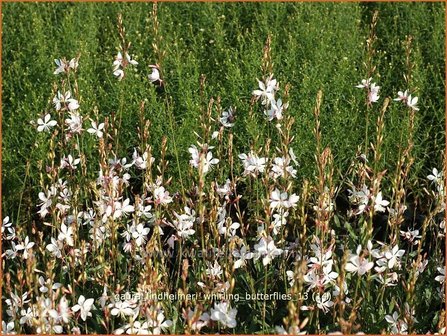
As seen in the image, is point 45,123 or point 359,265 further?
point 45,123

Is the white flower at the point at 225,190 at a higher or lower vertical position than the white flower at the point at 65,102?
lower

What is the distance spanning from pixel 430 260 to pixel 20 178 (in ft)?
7.09

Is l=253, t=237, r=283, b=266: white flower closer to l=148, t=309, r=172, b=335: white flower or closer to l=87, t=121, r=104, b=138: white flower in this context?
l=148, t=309, r=172, b=335: white flower

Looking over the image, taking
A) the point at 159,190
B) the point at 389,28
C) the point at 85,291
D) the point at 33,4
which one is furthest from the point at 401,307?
the point at 33,4

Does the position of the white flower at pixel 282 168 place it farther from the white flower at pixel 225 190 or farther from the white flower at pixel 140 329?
the white flower at pixel 140 329

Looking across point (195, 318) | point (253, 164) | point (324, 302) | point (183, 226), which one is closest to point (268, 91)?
point (253, 164)

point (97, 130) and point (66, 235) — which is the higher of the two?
point (97, 130)

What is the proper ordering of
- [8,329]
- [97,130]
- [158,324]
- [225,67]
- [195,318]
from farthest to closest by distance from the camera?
[225,67], [97,130], [8,329], [158,324], [195,318]

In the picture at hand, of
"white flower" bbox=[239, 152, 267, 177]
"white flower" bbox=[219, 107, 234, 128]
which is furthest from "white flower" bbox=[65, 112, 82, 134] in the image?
"white flower" bbox=[239, 152, 267, 177]

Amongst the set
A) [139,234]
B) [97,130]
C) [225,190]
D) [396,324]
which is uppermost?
[97,130]

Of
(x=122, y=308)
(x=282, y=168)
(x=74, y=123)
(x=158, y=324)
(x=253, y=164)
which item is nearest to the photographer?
(x=158, y=324)

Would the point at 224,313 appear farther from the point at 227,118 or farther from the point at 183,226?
the point at 227,118

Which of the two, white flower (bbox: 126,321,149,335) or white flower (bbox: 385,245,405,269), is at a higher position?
white flower (bbox: 385,245,405,269)

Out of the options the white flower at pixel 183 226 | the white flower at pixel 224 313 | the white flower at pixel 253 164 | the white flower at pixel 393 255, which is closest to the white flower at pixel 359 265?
the white flower at pixel 393 255
